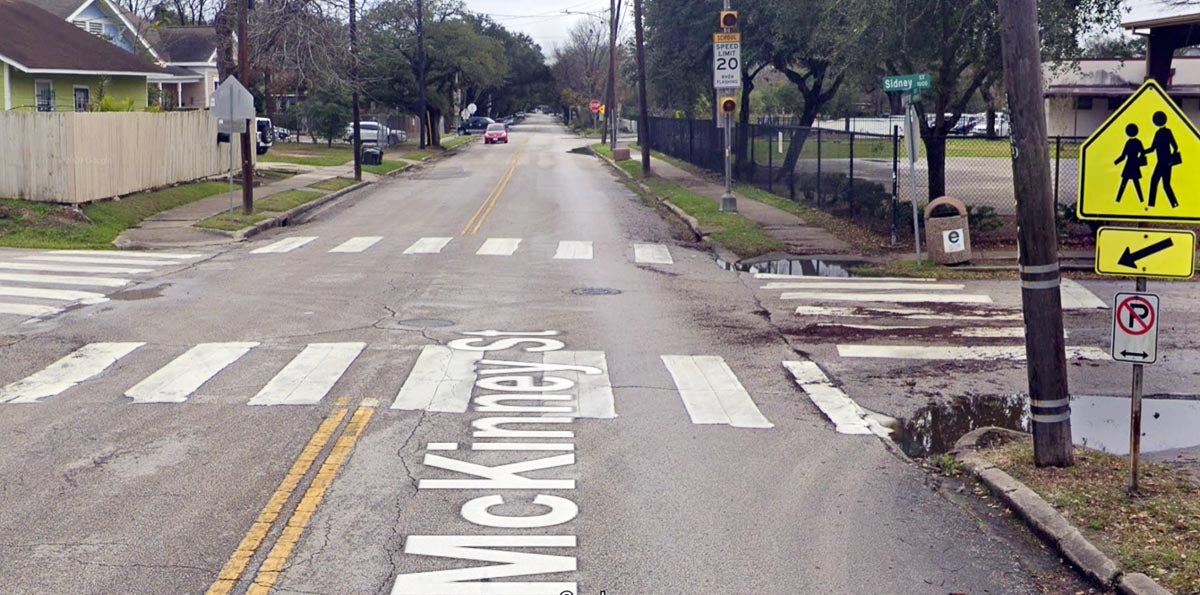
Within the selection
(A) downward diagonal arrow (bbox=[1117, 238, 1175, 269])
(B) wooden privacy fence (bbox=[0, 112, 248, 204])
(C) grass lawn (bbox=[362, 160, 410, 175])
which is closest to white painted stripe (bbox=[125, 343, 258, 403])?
(A) downward diagonal arrow (bbox=[1117, 238, 1175, 269])

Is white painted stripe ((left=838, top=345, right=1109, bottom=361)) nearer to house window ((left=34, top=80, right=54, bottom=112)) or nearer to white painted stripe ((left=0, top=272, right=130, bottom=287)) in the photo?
white painted stripe ((left=0, top=272, right=130, bottom=287))

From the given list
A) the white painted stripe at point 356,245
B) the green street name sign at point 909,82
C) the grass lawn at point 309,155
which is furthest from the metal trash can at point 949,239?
the grass lawn at point 309,155

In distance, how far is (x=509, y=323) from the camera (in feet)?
48.0

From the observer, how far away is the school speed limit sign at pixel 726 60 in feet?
88.5

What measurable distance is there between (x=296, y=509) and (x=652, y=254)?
14.4 metres

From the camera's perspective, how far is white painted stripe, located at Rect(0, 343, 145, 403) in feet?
36.0

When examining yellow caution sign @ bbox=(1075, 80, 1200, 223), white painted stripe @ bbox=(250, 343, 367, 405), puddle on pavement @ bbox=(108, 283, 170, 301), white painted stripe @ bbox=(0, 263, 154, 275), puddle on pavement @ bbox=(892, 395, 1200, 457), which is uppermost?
yellow caution sign @ bbox=(1075, 80, 1200, 223)

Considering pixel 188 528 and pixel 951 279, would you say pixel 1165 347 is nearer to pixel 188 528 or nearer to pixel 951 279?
pixel 951 279

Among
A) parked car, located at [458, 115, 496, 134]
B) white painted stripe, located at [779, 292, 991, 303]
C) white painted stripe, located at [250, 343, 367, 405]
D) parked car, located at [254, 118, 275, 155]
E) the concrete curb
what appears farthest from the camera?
parked car, located at [458, 115, 496, 134]

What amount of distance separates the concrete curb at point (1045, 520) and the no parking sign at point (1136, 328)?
1.04 m

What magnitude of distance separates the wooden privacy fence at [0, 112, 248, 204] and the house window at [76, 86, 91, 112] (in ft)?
31.3

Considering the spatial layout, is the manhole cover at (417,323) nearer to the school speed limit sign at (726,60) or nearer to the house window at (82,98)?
the school speed limit sign at (726,60)

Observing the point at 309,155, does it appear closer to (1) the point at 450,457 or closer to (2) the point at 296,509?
(1) the point at 450,457

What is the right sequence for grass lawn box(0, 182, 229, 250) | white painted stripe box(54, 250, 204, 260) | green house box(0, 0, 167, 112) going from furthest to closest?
green house box(0, 0, 167, 112) < grass lawn box(0, 182, 229, 250) < white painted stripe box(54, 250, 204, 260)
